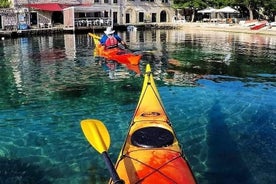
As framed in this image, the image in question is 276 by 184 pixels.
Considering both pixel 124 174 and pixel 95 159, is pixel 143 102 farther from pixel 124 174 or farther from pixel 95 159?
pixel 124 174

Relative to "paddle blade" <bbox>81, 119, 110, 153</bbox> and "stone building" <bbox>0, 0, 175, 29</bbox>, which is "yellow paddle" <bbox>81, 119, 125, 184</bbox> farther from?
"stone building" <bbox>0, 0, 175, 29</bbox>

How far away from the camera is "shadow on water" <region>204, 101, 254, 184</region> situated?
299 inches

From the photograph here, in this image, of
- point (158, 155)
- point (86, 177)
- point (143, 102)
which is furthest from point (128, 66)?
point (158, 155)

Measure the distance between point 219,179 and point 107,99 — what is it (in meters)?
6.59

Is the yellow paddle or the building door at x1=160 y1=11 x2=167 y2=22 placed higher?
the building door at x1=160 y1=11 x2=167 y2=22

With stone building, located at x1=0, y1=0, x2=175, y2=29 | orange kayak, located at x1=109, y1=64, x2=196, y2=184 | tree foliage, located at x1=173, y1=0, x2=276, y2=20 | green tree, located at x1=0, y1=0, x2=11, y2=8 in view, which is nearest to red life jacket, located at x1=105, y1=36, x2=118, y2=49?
orange kayak, located at x1=109, y1=64, x2=196, y2=184

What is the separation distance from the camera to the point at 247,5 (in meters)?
49.7

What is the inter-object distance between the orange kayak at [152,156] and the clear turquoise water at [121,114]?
1443 mm

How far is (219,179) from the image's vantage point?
24.7ft

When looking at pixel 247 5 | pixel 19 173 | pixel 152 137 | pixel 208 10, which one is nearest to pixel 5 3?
pixel 208 10

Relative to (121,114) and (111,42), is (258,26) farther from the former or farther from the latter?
(121,114)

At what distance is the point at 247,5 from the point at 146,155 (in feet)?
158

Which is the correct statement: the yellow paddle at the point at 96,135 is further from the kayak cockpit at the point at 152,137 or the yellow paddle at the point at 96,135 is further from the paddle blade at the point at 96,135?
the kayak cockpit at the point at 152,137

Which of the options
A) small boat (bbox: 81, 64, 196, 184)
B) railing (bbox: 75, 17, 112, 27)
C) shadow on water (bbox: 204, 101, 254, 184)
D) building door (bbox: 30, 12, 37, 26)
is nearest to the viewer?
small boat (bbox: 81, 64, 196, 184)
